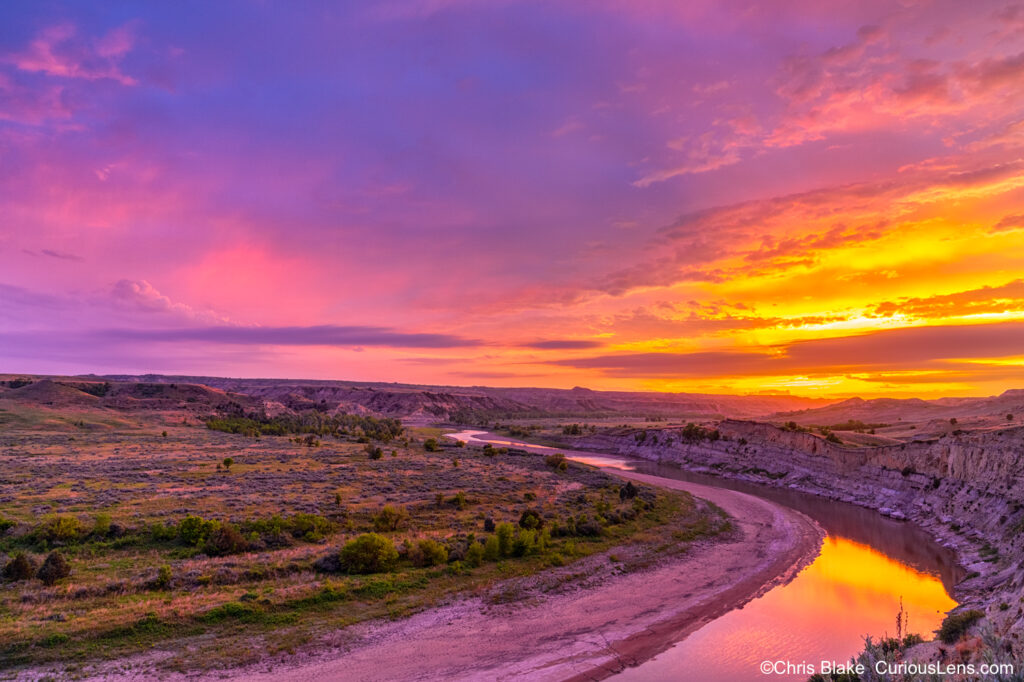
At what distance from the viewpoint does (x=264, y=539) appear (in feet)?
80.7

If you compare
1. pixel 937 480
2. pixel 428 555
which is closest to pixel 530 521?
pixel 428 555

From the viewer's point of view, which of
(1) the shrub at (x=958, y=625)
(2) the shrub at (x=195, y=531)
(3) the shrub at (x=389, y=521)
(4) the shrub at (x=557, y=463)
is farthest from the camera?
(4) the shrub at (x=557, y=463)

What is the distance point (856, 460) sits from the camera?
46.5m

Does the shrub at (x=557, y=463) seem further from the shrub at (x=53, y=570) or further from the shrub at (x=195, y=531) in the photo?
the shrub at (x=53, y=570)

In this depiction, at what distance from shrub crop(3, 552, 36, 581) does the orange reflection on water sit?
22.5 m

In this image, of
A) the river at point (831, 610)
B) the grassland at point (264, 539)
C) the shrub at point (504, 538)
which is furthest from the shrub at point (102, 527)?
the river at point (831, 610)

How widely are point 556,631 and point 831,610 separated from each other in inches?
471

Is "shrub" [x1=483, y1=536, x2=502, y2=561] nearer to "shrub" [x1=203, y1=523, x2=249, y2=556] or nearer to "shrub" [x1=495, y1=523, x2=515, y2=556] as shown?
"shrub" [x1=495, y1=523, x2=515, y2=556]

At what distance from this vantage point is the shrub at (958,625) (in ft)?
48.7

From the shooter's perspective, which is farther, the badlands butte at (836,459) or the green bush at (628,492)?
the green bush at (628,492)

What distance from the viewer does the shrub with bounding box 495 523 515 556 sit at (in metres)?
24.9

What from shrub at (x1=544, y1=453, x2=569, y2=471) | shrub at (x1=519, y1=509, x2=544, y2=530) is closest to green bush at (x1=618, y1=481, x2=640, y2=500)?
shrub at (x1=519, y1=509, x2=544, y2=530)

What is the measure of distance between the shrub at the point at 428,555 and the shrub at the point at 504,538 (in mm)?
3011

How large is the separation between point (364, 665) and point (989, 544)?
106 feet
